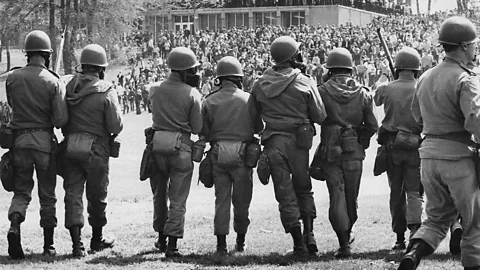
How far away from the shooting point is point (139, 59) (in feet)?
174

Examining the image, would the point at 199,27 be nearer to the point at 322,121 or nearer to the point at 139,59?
the point at 139,59

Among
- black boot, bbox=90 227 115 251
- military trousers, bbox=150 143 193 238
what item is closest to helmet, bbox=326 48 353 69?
military trousers, bbox=150 143 193 238

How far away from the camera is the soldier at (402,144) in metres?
9.11

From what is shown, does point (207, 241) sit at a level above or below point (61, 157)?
below

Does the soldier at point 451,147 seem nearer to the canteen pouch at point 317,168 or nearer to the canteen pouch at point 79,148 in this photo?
the canteen pouch at point 317,168

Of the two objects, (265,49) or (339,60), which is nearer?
(339,60)

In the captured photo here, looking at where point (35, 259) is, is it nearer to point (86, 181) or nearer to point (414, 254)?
point (86, 181)

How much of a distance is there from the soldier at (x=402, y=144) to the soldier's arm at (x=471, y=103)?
2.05m

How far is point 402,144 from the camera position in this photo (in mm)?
9047

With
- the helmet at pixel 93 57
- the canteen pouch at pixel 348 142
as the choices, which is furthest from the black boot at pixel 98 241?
the canteen pouch at pixel 348 142

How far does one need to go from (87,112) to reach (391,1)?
7239 cm

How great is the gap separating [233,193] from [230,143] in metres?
0.55

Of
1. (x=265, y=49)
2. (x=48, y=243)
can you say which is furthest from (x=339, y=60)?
(x=265, y=49)

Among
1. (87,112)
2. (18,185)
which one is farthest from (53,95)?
(18,185)
